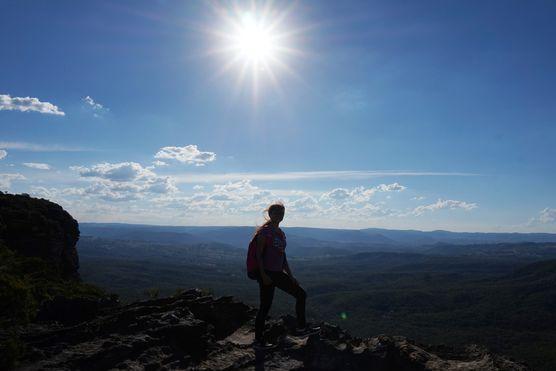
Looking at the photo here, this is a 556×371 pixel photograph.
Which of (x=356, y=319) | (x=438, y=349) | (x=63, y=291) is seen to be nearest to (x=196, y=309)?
(x=438, y=349)

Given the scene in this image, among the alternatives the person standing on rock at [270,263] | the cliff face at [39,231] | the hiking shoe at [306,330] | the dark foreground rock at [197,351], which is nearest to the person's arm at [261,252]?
the person standing on rock at [270,263]

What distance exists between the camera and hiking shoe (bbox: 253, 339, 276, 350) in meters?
11.1

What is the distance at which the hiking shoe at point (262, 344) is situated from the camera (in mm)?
11102

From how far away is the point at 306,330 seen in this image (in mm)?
12664

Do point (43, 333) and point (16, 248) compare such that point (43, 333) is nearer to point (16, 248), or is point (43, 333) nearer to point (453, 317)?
point (16, 248)

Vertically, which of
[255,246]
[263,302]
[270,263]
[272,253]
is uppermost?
[255,246]

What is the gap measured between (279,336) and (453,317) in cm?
17305

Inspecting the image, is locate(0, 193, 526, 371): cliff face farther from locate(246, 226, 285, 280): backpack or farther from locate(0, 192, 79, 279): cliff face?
locate(0, 192, 79, 279): cliff face

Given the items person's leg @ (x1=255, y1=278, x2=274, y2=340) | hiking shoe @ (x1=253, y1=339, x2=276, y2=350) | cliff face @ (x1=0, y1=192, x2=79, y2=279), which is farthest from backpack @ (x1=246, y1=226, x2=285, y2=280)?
cliff face @ (x1=0, y1=192, x2=79, y2=279)

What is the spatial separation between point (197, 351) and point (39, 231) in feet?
79.9

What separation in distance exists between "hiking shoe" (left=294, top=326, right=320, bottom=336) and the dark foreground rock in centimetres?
29

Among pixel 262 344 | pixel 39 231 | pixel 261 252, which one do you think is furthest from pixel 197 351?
pixel 39 231

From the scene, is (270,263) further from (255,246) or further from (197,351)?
(197,351)

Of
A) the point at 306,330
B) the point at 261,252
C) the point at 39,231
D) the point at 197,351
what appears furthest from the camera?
the point at 39,231
